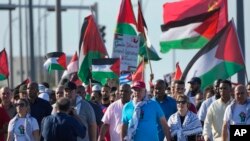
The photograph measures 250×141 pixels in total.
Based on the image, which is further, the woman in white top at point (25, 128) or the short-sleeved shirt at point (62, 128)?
the woman in white top at point (25, 128)

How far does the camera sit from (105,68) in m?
28.2

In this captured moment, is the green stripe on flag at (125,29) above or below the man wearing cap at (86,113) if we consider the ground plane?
above

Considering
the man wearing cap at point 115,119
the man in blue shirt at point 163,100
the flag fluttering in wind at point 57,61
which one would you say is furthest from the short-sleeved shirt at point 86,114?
the flag fluttering in wind at point 57,61

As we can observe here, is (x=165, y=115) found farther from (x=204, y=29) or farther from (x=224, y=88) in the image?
(x=204, y=29)

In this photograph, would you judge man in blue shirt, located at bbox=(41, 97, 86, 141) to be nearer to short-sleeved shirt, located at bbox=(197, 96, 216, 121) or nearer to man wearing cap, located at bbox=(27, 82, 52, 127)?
man wearing cap, located at bbox=(27, 82, 52, 127)

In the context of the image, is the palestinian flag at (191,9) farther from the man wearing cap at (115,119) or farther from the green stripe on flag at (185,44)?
the man wearing cap at (115,119)

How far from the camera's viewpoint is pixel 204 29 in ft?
87.6

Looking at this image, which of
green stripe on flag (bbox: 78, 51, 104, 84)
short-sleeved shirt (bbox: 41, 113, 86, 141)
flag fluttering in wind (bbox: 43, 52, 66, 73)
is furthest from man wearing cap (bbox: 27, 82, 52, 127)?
flag fluttering in wind (bbox: 43, 52, 66, 73)

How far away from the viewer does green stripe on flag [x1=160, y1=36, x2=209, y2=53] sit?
2653 centimetres

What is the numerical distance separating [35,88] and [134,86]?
2045mm

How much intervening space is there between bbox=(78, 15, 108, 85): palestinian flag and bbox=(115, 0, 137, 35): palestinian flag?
1146 millimetres

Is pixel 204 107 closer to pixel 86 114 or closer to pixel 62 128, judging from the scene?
pixel 86 114

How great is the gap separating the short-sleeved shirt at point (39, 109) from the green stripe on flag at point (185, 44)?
19.4 feet

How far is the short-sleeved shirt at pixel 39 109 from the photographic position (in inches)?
832
